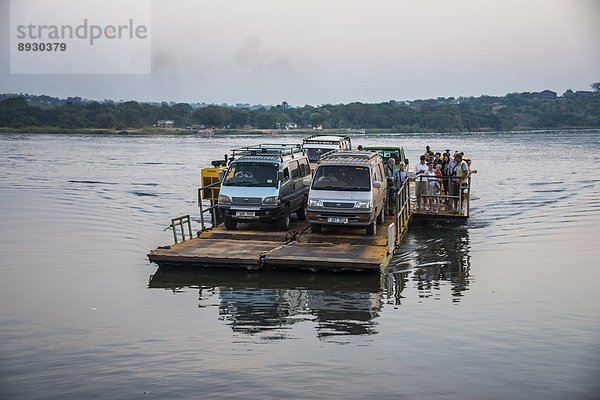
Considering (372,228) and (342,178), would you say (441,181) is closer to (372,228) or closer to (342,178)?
(372,228)

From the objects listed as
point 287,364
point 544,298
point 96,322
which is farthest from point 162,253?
point 544,298

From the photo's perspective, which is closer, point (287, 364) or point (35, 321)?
point (287, 364)

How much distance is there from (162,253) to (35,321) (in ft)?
13.6

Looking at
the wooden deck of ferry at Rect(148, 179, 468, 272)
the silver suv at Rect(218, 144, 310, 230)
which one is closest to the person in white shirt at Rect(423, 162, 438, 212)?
the wooden deck of ferry at Rect(148, 179, 468, 272)

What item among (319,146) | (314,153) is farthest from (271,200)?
(319,146)

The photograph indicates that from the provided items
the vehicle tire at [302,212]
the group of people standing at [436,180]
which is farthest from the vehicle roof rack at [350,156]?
the group of people standing at [436,180]

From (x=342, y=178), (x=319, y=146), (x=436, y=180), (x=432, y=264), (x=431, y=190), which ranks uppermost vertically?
A: (x=319, y=146)

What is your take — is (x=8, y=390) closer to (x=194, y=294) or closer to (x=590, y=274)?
(x=194, y=294)

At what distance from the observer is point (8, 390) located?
11047mm

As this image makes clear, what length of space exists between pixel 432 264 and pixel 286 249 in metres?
4.30

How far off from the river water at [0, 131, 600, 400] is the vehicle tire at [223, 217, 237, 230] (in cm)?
233

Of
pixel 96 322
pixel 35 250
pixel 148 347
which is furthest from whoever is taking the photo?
pixel 35 250

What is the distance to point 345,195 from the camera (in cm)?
1984

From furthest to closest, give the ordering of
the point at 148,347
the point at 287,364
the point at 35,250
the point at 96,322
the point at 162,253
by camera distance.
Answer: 1. the point at 35,250
2. the point at 162,253
3. the point at 96,322
4. the point at 148,347
5. the point at 287,364
